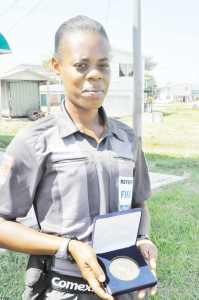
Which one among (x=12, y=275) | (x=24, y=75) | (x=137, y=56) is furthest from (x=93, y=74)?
(x=24, y=75)

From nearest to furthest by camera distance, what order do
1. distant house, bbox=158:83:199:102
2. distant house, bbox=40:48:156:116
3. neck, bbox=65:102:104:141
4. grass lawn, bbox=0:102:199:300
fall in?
1. neck, bbox=65:102:104:141
2. grass lawn, bbox=0:102:199:300
3. distant house, bbox=40:48:156:116
4. distant house, bbox=158:83:199:102

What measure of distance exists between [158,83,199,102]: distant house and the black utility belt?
78911 millimetres

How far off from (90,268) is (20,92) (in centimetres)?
1861

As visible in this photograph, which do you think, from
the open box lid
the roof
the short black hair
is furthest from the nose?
the roof

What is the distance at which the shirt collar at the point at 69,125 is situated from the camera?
1189 mm

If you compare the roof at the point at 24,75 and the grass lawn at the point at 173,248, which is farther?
the roof at the point at 24,75

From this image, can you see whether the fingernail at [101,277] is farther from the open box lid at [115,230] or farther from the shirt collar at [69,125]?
the shirt collar at [69,125]

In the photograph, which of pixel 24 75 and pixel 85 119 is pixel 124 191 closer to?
pixel 85 119

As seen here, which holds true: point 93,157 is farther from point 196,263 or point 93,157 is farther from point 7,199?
point 196,263

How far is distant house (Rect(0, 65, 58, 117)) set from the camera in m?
18.5

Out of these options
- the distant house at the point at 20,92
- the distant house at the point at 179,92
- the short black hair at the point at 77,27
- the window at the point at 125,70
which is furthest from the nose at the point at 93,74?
the distant house at the point at 179,92

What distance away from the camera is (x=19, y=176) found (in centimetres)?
112

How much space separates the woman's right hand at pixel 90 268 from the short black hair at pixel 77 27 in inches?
26.0

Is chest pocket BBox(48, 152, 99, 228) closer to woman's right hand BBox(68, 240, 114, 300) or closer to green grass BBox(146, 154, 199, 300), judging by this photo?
woman's right hand BBox(68, 240, 114, 300)
